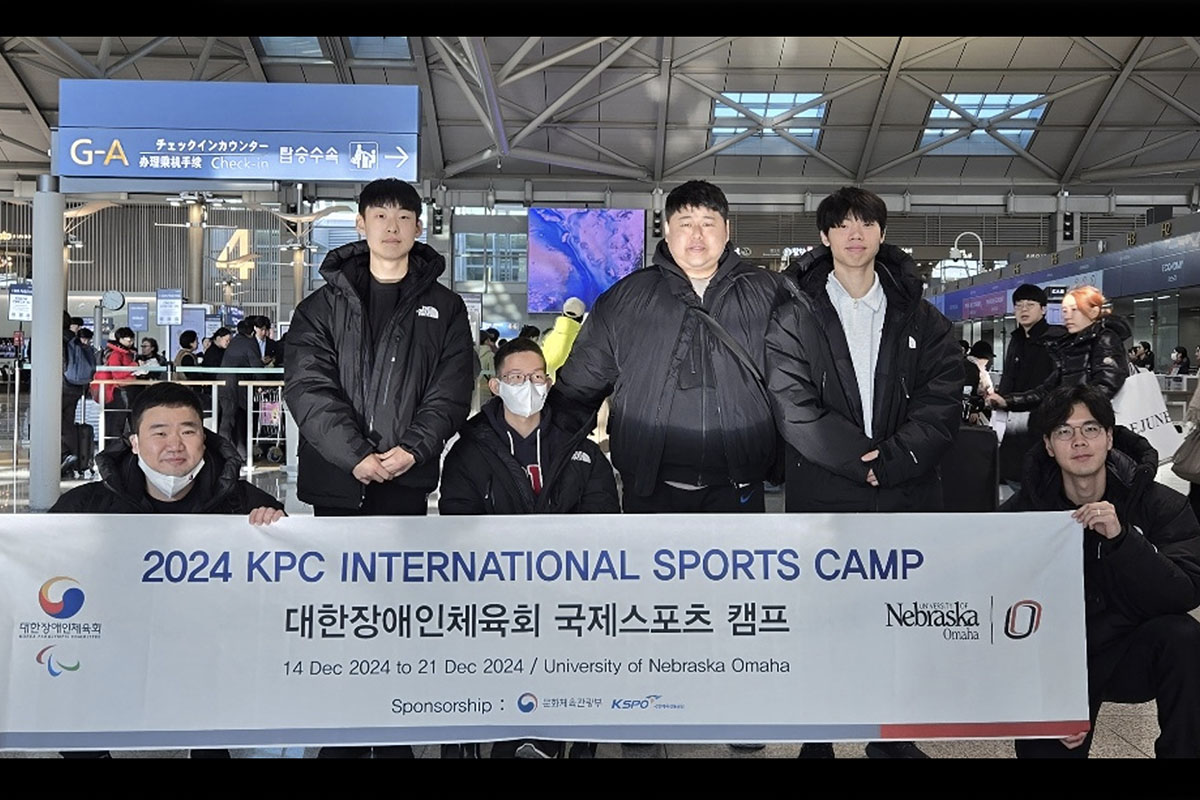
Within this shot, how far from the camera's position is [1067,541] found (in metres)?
3.20

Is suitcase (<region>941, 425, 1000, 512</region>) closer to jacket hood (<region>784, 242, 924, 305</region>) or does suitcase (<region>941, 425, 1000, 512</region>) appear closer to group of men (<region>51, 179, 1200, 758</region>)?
group of men (<region>51, 179, 1200, 758</region>)

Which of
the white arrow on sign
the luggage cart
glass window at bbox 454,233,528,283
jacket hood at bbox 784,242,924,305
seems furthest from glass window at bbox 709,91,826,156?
jacket hood at bbox 784,242,924,305

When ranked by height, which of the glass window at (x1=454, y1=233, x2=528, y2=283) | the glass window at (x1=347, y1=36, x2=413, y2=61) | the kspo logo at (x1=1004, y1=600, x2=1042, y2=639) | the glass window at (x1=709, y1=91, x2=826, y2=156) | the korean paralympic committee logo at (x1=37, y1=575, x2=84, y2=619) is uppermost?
the glass window at (x1=347, y1=36, x2=413, y2=61)

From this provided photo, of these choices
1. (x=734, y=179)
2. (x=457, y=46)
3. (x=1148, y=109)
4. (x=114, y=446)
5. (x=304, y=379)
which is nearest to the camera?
(x=114, y=446)

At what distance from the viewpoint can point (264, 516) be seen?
3.14 meters

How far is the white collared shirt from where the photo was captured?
3.57 m

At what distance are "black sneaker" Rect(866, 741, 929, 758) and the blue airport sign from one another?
5.40m

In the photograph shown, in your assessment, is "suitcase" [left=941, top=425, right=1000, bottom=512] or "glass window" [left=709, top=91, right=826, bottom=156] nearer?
"suitcase" [left=941, top=425, right=1000, bottom=512]

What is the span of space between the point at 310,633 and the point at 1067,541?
214cm

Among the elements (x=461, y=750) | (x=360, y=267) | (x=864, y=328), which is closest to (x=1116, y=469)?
(x=864, y=328)

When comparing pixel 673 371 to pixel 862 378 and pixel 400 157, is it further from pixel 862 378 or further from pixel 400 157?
pixel 400 157

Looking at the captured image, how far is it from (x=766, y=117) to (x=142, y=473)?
25.4m

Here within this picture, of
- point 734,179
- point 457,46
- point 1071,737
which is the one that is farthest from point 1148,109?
point 1071,737
